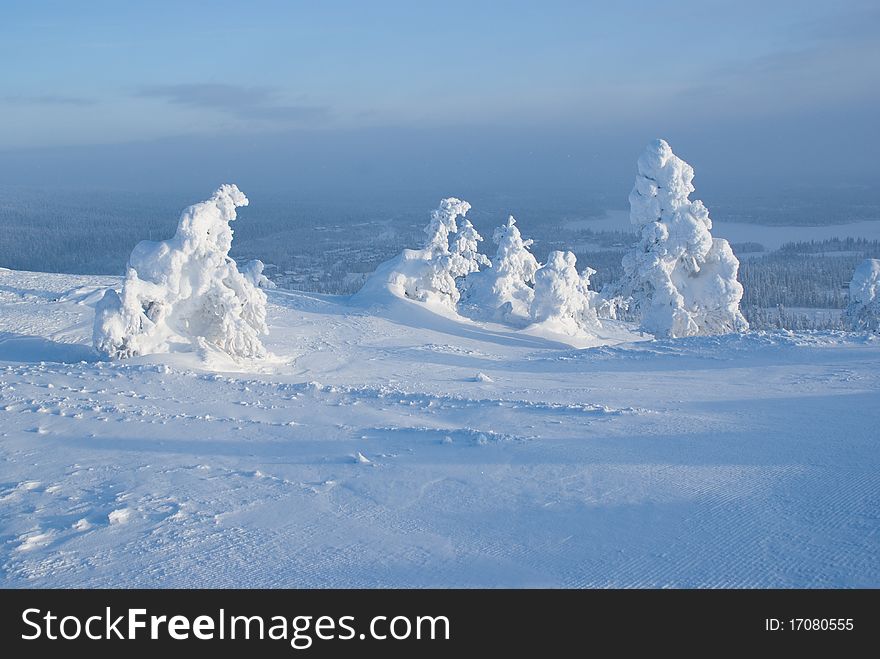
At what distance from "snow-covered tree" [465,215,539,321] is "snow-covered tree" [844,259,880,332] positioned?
562 inches

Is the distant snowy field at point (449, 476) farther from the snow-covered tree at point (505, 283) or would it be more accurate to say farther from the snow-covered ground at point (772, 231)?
the snow-covered ground at point (772, 231)

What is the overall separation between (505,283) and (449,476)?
27.2 meters

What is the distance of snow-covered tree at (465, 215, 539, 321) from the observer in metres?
33.8

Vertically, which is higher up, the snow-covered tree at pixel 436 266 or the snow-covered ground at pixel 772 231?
the snow-covered ground at pixel 772 231

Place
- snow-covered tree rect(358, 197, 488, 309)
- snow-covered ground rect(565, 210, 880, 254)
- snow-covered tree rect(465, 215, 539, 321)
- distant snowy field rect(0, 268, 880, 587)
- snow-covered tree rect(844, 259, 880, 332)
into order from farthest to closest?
snow-covered ground rect(565, 210, 880, 254) → snow-covered tree rect(465, 215, 539, 321) → snow-covered tree rect(358, 197, 488, 309) → snow-covered tree rect(844, 259, 880, 332) → distant snowy field rect(0, 268, 880, 587)

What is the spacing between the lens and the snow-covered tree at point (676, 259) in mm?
26500

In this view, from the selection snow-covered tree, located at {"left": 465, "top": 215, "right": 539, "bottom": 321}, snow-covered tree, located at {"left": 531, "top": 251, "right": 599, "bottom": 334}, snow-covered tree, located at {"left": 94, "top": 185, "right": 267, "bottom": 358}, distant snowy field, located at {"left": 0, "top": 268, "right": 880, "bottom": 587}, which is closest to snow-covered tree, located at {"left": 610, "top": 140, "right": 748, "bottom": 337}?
snow-covered tree, located at {"left": 531, "top": 251, "right": 599, "bottom": 334}

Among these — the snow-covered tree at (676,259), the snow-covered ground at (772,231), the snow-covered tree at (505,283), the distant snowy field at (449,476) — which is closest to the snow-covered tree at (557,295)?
the snow-covered tree at (505,283)

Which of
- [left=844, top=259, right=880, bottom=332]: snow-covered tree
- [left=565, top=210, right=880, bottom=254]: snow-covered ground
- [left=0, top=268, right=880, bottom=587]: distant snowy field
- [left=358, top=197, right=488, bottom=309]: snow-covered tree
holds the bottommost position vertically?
[left=0, top=268, right=880, bottom=587]: distant snowy field

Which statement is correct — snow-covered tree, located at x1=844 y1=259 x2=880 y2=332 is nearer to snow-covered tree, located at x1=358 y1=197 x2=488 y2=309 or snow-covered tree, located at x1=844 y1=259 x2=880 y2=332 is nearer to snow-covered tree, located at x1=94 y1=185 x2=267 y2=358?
snow-covered tree, located at x1=358 y1=197 x2=488 y2=309

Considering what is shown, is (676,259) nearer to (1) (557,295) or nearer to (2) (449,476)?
(1) (557,295)

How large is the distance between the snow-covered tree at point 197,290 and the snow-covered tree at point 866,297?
82.3 feet

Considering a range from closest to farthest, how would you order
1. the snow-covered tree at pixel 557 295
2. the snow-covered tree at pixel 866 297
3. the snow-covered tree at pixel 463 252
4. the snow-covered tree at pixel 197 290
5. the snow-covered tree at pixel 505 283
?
the snow-covered tree at pixel 197 290 < the snow-covered tree at pixel 866 297 < the snow-covered tree at pixel 557 295 < the snow-covered tree at pixel 463 252 < the snow-covered tree at pixel 505 283
